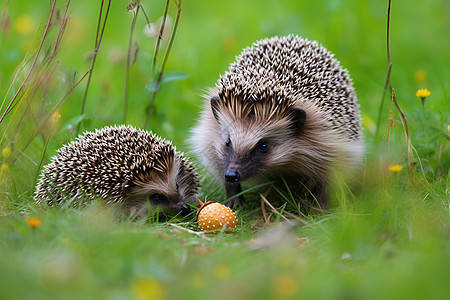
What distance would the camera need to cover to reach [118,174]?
4773 mm

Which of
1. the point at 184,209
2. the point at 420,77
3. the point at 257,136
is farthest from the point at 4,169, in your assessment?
the point at 420,77

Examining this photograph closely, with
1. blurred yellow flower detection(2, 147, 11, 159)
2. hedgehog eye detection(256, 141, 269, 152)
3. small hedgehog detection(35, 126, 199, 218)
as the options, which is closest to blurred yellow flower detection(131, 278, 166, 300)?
small hedgehog detection(35, 126, 199, 218)

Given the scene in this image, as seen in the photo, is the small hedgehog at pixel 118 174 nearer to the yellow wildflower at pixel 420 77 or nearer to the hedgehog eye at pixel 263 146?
the hedgehog eye at pixel 263 146

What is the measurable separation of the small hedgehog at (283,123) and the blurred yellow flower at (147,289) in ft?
5.90

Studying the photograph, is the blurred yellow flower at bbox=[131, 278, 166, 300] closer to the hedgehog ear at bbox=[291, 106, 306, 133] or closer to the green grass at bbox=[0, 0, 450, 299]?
the green grass at bbox=[0, 0, 450, 299]

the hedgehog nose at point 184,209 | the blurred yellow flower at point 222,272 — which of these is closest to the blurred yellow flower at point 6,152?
the hedgehog nose at point 184,209

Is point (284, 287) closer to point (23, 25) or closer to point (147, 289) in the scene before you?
point (147, 289)

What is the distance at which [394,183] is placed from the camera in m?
4.21

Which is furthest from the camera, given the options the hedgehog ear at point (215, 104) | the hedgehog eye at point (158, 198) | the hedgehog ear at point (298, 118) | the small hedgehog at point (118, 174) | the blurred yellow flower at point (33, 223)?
the hedgehog ear at point (215, 104)

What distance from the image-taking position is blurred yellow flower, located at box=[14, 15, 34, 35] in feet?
30.1

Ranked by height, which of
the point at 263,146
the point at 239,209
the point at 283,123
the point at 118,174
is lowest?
the point at 239,209

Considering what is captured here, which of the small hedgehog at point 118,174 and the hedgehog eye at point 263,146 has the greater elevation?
the hedgehog eye at point 263,146

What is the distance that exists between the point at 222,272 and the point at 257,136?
1.96 m

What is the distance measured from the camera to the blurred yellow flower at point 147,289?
272cm
